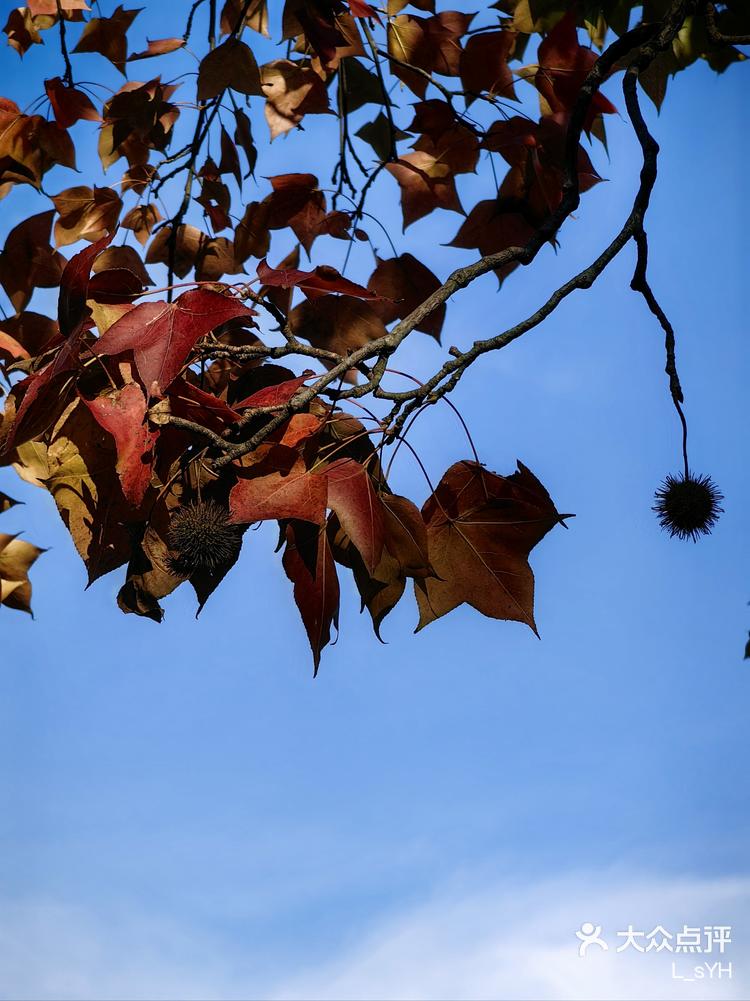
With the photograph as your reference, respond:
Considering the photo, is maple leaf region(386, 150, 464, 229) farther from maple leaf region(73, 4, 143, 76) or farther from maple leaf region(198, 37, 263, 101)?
maple leaf region(73, 4, 143, 76)

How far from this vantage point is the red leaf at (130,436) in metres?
0.79

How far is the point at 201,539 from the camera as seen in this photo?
0.82 meters

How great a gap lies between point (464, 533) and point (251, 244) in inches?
33.0

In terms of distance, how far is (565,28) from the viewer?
133cm

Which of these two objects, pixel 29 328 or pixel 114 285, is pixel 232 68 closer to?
pixel 29 328

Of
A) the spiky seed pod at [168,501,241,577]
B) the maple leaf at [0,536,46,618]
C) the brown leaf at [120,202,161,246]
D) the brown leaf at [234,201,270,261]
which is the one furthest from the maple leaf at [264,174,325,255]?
the spiky seed pod at [168,501,241,577]

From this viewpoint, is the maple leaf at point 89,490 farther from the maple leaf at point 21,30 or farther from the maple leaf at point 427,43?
the maple leaf at point 21,30

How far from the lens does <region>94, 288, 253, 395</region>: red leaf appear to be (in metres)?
0.80

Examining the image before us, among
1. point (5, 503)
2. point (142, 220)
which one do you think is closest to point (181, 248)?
point (142, 220)

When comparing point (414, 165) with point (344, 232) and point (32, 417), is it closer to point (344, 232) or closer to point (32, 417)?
point (344, 232)

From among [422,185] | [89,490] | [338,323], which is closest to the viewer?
[89,490]

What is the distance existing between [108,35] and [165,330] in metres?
1.21

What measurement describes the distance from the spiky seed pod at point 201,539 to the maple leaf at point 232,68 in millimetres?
783

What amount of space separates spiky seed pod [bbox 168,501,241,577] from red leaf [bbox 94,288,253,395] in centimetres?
11
